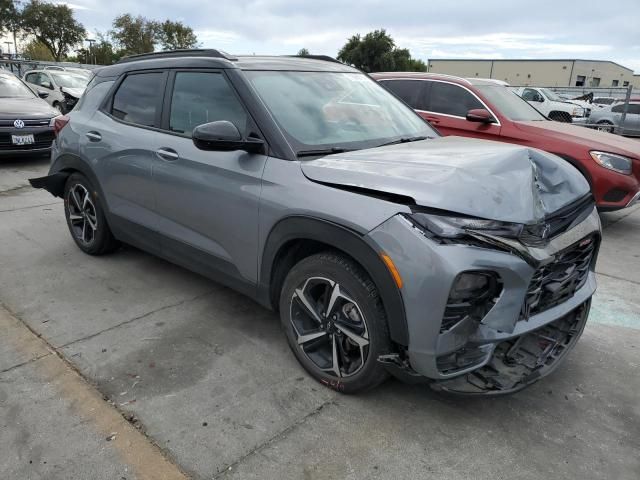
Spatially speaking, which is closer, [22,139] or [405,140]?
[405,140]

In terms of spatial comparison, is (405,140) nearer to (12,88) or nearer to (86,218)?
(86,218)

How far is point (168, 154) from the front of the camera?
11.3ft

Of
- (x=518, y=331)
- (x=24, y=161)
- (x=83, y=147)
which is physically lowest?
(x=24, y=161)

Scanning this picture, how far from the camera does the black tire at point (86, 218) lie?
4383mm

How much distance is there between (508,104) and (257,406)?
5769mm

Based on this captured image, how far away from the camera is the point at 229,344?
324 centimetres

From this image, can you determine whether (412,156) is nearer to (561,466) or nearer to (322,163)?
(322,163)

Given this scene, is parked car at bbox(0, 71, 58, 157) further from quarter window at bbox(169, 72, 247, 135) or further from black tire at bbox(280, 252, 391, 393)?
black tire at bbox(280, 252, 391, 393)

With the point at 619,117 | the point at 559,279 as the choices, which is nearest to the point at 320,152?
A: the point at 559,279

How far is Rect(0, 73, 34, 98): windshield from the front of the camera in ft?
31.9

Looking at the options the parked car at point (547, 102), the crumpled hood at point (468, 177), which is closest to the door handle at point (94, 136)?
the crumpled hood at point (468, 177)

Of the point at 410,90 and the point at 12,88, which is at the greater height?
the point at 410,90

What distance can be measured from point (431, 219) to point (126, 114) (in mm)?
2850

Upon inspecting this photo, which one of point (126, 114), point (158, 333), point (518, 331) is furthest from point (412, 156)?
point (126, 114)
